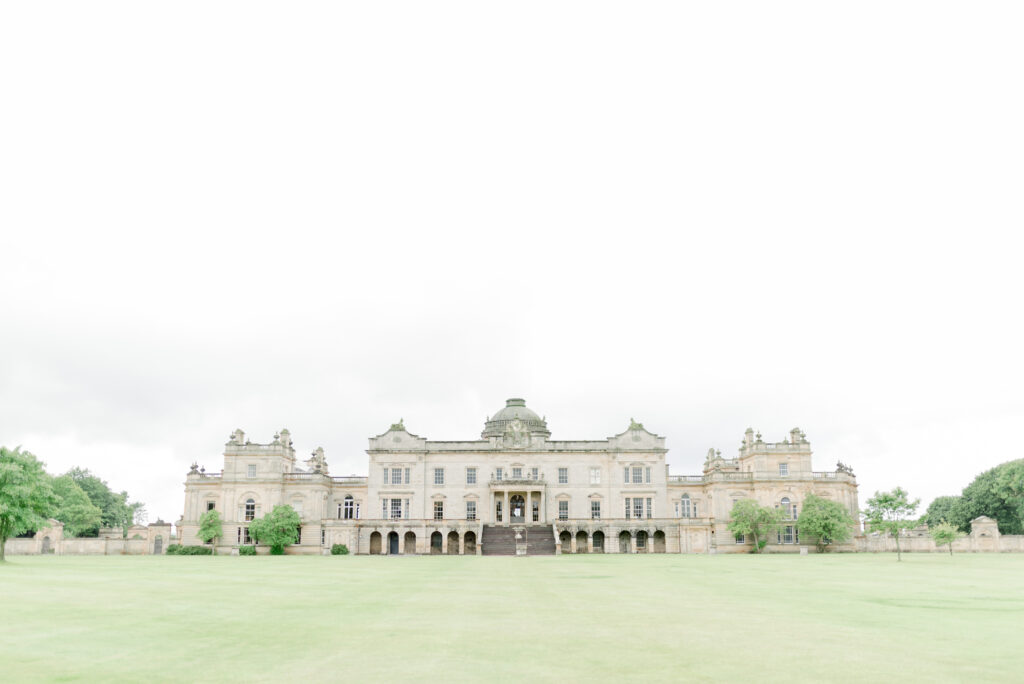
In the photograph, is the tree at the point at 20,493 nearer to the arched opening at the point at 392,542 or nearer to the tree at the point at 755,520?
the arched opening at the point at 392,542

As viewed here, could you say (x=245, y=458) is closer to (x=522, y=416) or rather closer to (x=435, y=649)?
(x=522, y=416)

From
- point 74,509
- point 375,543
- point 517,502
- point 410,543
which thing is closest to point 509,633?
point 410,543

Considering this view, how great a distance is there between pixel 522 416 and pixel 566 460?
11590mm

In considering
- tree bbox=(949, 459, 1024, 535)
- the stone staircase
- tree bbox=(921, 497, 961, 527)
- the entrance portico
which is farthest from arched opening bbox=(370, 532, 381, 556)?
tree bbox=(921, 497, 961, 527)

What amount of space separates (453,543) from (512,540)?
7.63 meters

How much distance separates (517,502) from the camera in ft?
285

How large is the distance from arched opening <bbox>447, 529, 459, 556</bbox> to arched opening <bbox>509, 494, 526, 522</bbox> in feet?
26.1

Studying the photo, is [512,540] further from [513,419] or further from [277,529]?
[277,529]

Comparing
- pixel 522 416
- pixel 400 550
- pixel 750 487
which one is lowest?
pixel 400 550

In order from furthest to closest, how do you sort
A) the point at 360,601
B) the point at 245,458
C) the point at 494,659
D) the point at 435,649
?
1. the point at 245,458
2. the point at 360,601
3. the point at 435,649
4. the point at 494,659

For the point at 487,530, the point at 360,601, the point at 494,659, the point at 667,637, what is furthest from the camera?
the point at 487,530

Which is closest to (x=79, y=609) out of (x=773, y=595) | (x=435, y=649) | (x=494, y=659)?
(x=435, y=649)

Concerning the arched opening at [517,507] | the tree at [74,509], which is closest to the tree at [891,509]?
the arched opening at [517,507]

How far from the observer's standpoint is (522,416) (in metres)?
96.4
